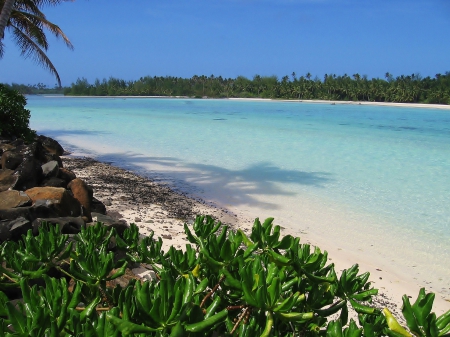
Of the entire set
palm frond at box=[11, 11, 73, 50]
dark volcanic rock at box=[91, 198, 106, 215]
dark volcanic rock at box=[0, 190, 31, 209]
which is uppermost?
palm frond at box=[11, 11, 73, 50]

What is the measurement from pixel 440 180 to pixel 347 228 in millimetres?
4262

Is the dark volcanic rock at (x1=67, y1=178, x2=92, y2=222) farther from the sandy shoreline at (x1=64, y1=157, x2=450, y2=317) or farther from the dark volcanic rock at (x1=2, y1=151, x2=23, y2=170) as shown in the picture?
the dark volcanic rock at (x1=2, y1=151, x2=23, y2=170)

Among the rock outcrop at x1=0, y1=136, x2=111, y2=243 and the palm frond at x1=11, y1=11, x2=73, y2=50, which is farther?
the palm frond at x1=11, y1=11, x2=73, y2=50

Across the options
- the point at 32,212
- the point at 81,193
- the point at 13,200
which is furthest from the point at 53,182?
the point at 32,212

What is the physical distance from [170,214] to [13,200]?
1945mm

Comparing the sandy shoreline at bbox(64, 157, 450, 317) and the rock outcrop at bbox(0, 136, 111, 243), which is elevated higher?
the rock outcrop at bbox(0, 136, 111, 243)

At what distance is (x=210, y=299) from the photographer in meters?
1.40

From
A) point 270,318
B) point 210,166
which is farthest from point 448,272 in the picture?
point 210,166

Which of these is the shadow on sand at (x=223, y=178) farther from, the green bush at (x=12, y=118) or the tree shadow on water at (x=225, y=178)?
the green bush at (x=12, y=118)

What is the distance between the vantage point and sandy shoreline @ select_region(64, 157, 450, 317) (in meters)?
3.38

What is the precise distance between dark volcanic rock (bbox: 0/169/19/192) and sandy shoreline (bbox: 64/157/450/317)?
1.08 metres

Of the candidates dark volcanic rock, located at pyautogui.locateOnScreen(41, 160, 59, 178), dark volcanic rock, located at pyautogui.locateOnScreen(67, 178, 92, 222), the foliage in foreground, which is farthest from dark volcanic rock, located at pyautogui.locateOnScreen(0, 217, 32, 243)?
dark volcanic rock, located at pyautogui.locateOnScreen(41, 160, 59, 178)

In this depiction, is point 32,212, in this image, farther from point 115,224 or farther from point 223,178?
point 223,178

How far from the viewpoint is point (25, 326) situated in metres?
1.02
